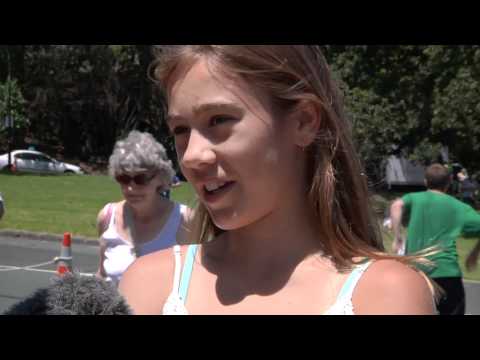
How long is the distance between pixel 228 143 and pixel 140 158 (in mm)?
2948

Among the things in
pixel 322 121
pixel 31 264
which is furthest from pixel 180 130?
pixel 31 264

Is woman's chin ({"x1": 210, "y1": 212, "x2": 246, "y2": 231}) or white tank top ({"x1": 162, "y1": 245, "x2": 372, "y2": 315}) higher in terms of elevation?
woman's chin ({"x1": 210, "y1": 212, "x2": 246, "y2": 231})

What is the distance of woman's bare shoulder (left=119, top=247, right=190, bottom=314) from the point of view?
4.65 feet

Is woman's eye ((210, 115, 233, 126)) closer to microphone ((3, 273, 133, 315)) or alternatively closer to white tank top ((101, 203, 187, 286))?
microphone ((3, 273, 133, 315))

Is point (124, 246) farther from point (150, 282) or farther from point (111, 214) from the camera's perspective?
point (150, 282)

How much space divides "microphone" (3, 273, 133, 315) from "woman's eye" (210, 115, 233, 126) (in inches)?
20.6

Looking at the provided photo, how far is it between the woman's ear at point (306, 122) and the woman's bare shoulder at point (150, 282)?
417 mm

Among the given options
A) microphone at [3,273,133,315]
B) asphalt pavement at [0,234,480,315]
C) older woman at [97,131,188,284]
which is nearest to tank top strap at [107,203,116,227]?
older woman at [97,131,188,284]

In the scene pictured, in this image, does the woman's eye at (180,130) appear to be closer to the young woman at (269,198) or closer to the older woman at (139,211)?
the young woman at (269,198)
